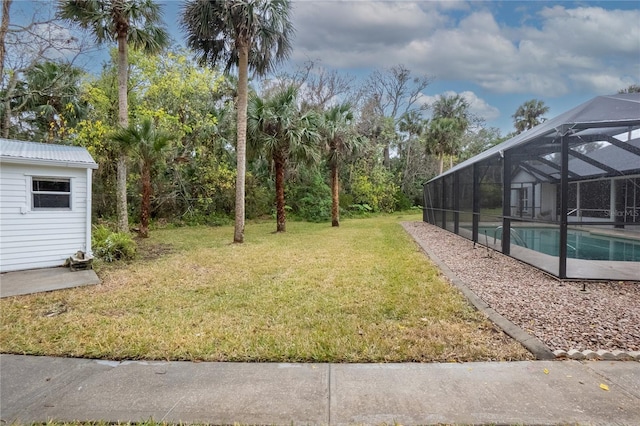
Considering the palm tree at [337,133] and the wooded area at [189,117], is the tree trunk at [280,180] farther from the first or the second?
the palm tree at [337,133]

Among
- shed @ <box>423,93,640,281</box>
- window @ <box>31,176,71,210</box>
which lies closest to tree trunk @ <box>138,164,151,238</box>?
window @ <box>31,176,71,210</box>

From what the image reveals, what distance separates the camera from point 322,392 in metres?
2.28

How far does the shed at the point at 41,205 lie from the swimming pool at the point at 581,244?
29.4ft

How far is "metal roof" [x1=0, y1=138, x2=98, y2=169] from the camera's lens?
6.02 meters

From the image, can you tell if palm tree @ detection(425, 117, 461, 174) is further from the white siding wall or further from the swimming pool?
the white siding wall

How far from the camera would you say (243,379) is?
8.01 ft

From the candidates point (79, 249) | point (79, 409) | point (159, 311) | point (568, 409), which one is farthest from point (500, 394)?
point (79, 249)

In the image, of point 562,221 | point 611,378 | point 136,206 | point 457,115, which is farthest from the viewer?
point 457,115

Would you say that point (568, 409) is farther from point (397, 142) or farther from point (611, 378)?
point (397, 142)

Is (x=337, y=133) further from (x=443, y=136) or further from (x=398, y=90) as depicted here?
(x=398, y=90)

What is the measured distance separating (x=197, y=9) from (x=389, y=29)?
5536 millimetres

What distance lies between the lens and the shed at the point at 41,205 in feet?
20.0

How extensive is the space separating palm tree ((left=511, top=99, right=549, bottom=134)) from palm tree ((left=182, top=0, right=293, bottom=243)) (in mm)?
26867

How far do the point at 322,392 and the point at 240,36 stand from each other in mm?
9252
